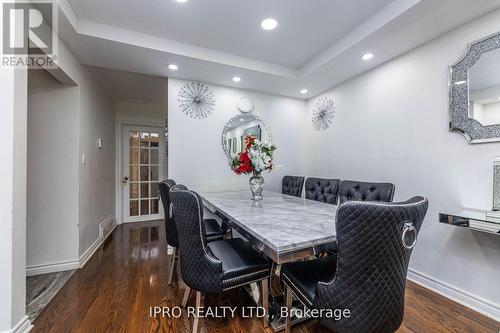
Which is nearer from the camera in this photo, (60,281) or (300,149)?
(60,281)

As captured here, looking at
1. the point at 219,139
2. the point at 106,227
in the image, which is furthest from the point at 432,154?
the point at 106,227

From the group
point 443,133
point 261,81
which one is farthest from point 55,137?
point 443,133

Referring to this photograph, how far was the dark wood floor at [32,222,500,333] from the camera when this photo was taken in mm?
1439

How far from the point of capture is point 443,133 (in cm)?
190

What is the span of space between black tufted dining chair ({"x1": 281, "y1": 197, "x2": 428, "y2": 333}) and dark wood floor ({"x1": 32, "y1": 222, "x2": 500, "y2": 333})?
67cm

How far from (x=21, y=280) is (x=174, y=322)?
104 cm

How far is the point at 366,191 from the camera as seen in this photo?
1.89 m

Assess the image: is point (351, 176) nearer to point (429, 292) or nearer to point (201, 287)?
point (429, 292)

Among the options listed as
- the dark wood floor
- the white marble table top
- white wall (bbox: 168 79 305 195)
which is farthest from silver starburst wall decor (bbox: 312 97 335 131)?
the dark wood floor

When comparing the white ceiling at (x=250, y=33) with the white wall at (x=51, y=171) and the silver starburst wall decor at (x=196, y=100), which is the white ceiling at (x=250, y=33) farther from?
the white wall at (x=51, y=171)

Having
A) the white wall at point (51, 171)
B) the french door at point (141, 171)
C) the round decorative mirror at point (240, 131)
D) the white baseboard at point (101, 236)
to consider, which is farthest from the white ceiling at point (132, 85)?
the white baseboard at point (101, 236)

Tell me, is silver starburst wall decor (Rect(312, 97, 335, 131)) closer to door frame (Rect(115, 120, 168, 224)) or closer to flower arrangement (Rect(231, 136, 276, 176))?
flower arrangement (Rect(231, 136, 276, 176))

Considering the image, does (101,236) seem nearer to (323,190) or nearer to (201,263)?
(201,263)

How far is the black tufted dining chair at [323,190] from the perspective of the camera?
224cm
